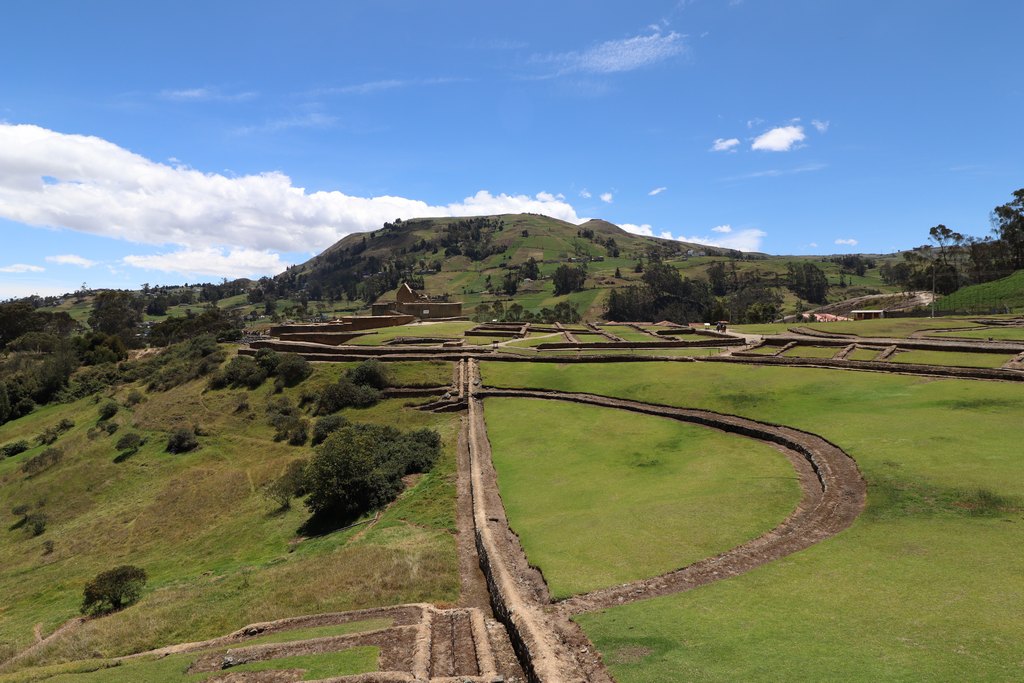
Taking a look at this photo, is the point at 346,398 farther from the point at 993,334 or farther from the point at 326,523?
the point at 993,334

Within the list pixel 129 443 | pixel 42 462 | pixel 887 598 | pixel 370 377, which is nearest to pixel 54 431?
pixel 42 462

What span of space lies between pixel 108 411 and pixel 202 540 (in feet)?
101

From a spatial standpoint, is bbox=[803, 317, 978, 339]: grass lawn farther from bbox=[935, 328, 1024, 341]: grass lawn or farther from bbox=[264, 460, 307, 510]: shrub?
bbox=[264, 460, 307, 510]: shrub

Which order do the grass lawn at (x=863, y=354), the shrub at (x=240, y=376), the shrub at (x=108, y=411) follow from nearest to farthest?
the grass lawn at (x=863, y=354) < the shrub at (x=108, y=411) < the shrub at (x=240, y=376)

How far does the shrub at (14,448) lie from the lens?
4181 cm

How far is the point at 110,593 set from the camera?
55.6 ft

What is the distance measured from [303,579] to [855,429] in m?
19.9

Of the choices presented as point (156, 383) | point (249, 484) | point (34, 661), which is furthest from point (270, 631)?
point (156, 383)

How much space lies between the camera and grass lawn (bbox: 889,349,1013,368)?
2795 centimetres

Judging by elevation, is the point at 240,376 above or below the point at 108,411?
above

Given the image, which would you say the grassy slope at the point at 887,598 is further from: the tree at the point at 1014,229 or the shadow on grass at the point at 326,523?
the tree at the point at 1014,229

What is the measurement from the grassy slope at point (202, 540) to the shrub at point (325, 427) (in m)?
1.36

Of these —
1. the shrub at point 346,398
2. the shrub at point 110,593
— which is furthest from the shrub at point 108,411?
the shrub at point 110,593

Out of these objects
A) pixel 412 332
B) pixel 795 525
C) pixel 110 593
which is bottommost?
pixel 110 593
